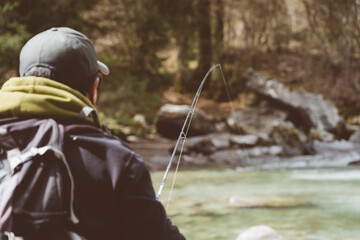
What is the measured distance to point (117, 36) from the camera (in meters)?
15.9

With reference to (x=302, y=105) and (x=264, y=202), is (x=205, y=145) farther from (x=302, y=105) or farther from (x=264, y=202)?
(x=264, y=202)

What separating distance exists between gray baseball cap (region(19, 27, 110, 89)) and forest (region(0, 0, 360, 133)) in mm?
9126

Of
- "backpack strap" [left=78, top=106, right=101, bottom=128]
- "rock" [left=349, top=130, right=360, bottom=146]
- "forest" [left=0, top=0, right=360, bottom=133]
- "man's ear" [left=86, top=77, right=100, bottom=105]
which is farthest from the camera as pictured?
"rock" [left=349, top=130, right=360, bottom=146]

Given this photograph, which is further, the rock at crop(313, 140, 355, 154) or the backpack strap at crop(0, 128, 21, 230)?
the rock at crop(313, 140, 355, 154)

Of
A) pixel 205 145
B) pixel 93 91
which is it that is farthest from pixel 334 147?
pixel 93 91

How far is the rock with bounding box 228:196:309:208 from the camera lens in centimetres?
671

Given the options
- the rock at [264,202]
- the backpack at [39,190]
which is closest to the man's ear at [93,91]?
the backpack at [39,190]

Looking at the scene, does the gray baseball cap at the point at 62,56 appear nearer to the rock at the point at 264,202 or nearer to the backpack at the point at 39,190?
the backpack at the point at 39,190

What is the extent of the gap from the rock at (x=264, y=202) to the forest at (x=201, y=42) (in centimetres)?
534

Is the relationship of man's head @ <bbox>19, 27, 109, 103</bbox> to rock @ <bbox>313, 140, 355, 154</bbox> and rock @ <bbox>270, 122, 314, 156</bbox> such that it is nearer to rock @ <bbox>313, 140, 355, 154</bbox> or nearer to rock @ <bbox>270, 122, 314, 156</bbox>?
rock @ <bbox>270, 122, 314, 156</bbox>

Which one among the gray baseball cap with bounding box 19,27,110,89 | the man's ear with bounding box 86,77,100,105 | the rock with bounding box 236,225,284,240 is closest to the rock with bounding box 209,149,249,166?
the rock with bounding box 236,225,284,240

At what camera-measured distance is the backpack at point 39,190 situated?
4.02 feet

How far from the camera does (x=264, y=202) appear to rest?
22.4 ft

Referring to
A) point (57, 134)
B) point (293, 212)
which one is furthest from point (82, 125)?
point (293, 212)
